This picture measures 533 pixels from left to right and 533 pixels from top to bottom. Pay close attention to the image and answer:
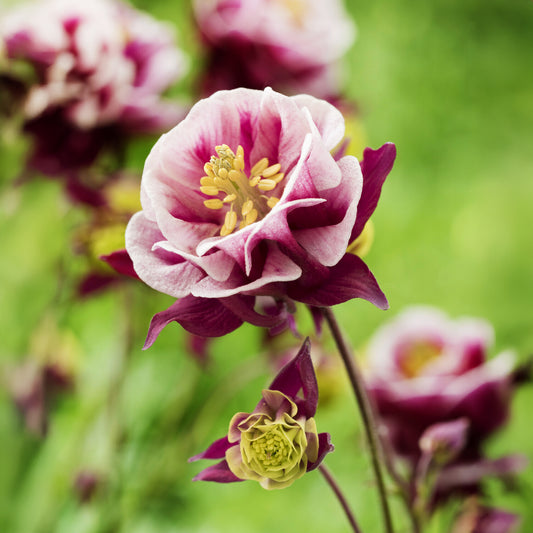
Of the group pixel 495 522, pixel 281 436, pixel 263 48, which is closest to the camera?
pixel 281 436

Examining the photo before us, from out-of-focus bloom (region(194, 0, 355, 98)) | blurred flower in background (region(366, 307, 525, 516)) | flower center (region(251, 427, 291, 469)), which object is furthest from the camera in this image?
out-of-focus bloom (region(194, 0, 355, 98))

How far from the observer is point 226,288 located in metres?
0.19

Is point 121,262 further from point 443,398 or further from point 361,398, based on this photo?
point 443,398

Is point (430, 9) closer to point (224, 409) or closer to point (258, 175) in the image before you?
point (224, 409)

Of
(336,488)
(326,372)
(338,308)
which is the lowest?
(338,308)

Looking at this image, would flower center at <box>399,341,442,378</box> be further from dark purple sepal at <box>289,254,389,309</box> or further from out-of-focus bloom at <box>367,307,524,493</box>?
dark purple sepal at <box>289,254,389,309</box>

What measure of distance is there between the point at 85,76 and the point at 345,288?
0.81 ft

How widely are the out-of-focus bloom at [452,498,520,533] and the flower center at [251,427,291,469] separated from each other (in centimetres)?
18

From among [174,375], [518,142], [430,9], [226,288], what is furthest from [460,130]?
[226,288]

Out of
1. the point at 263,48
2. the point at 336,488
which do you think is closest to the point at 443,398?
the point at 336,488

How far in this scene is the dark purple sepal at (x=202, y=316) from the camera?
0.64 ft

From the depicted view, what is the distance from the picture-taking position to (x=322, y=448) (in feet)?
0.62

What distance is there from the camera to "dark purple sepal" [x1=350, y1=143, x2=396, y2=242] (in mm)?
195

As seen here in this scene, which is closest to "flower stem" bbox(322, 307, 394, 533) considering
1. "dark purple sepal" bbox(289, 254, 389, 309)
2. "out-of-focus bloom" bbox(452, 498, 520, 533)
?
"dark purple sepal" bbox(289, 254, 389, 309)
